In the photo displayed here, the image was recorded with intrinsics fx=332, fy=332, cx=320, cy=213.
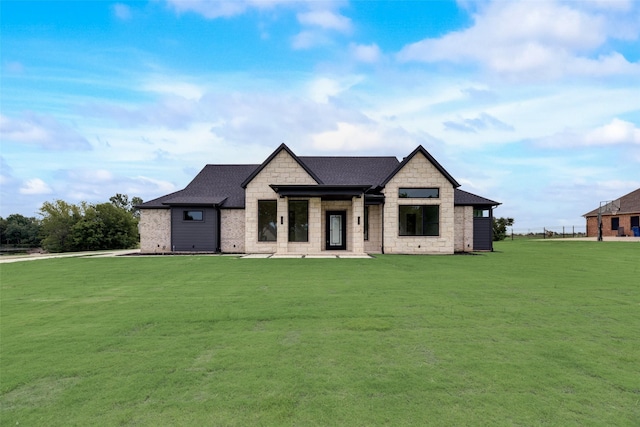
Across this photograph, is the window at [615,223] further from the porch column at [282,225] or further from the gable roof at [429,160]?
the porch column at [282,225]

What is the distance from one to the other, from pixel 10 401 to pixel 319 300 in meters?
5.12

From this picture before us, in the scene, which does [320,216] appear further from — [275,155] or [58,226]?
[58,226]

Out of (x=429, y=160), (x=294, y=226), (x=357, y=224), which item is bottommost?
(x=294, y=226)

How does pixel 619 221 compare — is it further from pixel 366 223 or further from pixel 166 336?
pixel 166 336

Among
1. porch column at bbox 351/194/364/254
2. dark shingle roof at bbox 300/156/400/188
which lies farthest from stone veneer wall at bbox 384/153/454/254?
dark shingle roof at bbox 300/156/400/188

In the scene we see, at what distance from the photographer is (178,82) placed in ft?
62.5

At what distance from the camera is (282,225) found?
1969 cm

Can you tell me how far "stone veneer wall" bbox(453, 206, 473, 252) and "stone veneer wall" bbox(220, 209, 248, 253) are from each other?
46.6 ft

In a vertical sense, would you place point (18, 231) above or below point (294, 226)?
below

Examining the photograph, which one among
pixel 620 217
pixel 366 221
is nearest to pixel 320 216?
pixel 366 221

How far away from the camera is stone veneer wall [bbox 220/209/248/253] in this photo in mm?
21656

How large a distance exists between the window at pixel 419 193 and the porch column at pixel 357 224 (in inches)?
111

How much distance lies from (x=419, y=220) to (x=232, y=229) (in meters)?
12.0

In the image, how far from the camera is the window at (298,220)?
65.8 ft
